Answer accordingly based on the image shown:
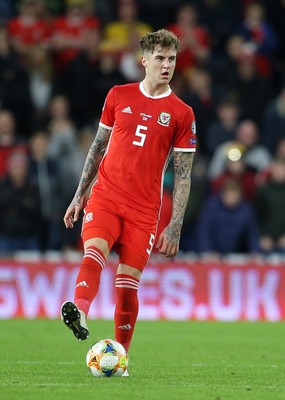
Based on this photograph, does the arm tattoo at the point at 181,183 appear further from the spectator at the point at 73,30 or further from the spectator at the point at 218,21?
the spectator at the point at 218,21

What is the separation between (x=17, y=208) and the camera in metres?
17.6

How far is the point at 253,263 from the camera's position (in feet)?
55.7

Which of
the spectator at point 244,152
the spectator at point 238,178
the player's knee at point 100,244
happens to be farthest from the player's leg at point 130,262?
the spectator at point 244,152

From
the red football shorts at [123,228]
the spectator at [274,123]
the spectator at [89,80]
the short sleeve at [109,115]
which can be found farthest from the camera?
the spectator at [89,80]

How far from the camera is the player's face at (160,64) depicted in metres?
9.19

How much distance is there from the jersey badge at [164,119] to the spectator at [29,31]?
1055 cm

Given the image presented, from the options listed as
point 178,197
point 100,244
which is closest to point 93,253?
point 100,244

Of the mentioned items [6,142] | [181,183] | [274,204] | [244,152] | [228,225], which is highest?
[181,183]

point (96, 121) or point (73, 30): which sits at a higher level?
point (73, 30)

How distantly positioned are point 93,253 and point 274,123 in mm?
10846

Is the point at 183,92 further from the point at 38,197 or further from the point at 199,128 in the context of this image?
the point at 38,197

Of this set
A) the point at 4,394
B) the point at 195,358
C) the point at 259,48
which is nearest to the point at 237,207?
the point at 259,48

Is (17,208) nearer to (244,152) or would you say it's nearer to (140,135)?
(244,152)

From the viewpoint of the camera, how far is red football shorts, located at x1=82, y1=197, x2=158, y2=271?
9.16 meters
